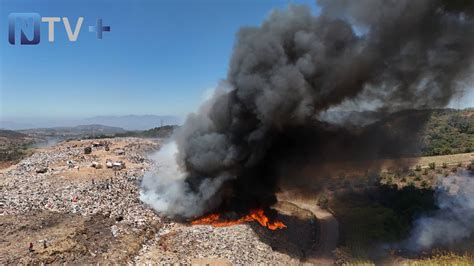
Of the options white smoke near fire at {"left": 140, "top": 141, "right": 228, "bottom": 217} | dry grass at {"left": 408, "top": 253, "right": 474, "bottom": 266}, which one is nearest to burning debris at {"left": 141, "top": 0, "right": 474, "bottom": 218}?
white smoke near fire at {"left": 140, "top": 141, "right": 228, "bottom": 217}

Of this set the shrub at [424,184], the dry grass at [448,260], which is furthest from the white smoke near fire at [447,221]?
the dry grass at [448,260]

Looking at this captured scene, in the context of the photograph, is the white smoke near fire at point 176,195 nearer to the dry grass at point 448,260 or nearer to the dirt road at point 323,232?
the dirt road at point 323,232

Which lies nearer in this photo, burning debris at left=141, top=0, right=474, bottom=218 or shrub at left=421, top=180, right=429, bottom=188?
burning debris at left=141, top=0, right=474, bottom=218

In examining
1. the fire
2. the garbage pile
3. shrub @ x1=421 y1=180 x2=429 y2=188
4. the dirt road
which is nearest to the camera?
the dirt road

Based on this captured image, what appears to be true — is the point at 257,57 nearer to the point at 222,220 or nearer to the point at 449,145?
the point at 222,220

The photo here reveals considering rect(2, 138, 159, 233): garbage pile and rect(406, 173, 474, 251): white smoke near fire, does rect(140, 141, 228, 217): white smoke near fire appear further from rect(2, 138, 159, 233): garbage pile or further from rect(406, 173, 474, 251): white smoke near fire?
rect(406, 173, 474, 251): white smoke near fire
